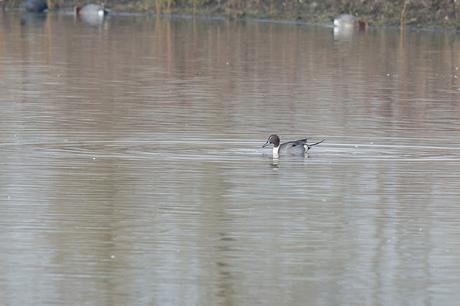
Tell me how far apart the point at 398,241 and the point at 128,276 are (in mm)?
2333

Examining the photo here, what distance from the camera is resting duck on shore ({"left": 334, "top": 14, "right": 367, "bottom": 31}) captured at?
1649 inches

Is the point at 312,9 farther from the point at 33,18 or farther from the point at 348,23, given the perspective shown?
the point at 33,18

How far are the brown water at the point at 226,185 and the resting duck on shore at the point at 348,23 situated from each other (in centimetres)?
1188

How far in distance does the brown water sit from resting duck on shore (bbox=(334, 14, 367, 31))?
468 inches

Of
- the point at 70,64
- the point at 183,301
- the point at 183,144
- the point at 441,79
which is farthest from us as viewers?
the point at 70,64

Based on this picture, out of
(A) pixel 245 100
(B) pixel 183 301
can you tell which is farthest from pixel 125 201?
(A) pixel 245 100

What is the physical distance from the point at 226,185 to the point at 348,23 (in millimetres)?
27758

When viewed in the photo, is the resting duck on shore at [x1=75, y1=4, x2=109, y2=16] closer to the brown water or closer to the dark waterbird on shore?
the dark waterbird on shore

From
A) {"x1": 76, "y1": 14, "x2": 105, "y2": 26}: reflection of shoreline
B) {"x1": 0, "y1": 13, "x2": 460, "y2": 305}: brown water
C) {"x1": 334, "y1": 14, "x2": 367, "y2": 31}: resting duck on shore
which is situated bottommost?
{"x1": 0, "y1": 13, "x2": 460, "y2": 305}: brown water

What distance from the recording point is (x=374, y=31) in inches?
1644

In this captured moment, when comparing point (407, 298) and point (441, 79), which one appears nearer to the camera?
point (407, 298)

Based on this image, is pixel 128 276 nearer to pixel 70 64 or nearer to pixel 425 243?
pixel 425 243

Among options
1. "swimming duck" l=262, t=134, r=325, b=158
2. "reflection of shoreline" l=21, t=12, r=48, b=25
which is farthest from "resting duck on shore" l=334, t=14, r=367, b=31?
"swimming duck" l=262, t=134, r=325, b=158

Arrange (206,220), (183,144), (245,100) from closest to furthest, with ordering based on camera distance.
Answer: (206,220), (183,144), (245,100)
